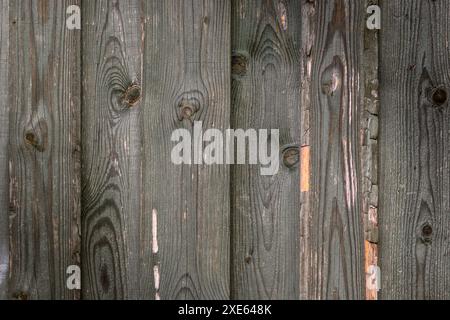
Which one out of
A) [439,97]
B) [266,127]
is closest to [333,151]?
[266,127]

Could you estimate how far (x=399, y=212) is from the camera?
1.58 m

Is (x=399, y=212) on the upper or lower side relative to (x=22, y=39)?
lower

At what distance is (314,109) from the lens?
156 cm

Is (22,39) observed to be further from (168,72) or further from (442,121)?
(442,121)

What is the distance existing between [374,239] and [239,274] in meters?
0.47

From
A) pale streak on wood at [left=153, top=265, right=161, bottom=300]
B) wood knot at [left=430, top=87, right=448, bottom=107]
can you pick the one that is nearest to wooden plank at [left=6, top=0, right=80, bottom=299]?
pale streak on wood at [left=153, top=265, right=161, bottom=300]

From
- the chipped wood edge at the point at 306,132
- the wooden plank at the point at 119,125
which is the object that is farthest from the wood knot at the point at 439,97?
the wooden plank at the point at 119,125

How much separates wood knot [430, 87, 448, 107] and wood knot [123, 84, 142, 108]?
39.2 inches

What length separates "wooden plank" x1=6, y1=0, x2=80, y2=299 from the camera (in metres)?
1.53

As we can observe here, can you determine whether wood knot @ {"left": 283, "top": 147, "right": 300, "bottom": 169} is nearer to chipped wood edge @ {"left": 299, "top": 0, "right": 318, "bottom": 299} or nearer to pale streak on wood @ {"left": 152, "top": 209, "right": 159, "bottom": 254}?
chipped wood edge @ {"left": 299, "top": 0, "right": 318, "bottom": 299}

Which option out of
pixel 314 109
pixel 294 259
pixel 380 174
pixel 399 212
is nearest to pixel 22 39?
pixel 314 109

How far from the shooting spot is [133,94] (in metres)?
1.55
